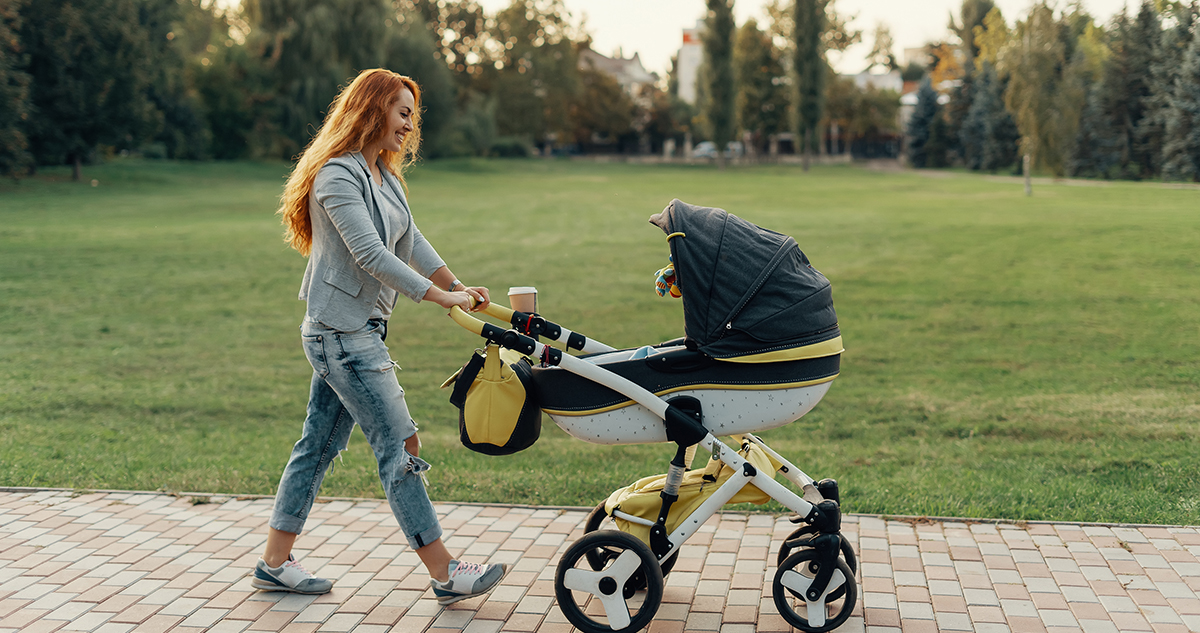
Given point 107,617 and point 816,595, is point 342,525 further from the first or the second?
point 816,595

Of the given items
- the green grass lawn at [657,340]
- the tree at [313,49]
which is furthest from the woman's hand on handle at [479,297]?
the tree at [313,49]

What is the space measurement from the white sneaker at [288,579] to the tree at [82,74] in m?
30.0

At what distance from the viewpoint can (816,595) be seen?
346 cm

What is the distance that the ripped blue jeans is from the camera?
3.59m

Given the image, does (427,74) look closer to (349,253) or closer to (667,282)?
(349,253)

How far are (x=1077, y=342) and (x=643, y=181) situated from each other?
3345cm

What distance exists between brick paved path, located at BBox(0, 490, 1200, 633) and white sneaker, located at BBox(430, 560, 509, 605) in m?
0.06

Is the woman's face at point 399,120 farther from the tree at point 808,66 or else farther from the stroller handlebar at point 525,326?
the tree at point 808,66

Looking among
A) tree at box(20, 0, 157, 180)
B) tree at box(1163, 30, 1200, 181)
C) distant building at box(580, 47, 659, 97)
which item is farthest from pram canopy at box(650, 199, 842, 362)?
distant building at box(580, 47, 659, 97)

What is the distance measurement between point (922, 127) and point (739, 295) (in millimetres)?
58038

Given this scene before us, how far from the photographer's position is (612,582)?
348 cm

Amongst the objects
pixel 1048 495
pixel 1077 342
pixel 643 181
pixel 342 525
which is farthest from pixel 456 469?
pixel 643 181

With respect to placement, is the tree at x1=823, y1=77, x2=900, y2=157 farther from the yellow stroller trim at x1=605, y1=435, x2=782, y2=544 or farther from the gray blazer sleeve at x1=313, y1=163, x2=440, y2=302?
the gray blazer sleeve at x1=313, y1=163, x2=440, y2=302

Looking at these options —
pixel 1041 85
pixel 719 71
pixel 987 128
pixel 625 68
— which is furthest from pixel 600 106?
pixel 1041 85
